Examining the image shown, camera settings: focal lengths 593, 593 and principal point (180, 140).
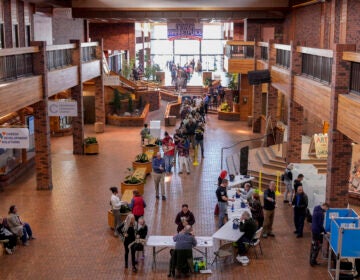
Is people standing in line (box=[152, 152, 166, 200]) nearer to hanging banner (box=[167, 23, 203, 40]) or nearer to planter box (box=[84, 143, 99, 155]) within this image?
planter box (box=[84, 143, 99, 155])

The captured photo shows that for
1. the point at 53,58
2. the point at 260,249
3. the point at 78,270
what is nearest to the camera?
the point at 78,270

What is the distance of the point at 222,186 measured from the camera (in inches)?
629

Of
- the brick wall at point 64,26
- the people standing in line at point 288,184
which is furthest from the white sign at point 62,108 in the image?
the brick wall at point 64,26

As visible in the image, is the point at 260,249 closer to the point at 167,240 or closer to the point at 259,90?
the point at 167,240

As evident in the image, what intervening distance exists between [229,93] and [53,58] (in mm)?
19831

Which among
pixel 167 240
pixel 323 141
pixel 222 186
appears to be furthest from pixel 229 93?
pixel 167 240

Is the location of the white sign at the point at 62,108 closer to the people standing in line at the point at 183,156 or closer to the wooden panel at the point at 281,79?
the people standing in line at the point at 183,156

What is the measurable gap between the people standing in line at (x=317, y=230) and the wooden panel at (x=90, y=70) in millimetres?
15909

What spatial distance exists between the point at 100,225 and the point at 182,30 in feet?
91.4

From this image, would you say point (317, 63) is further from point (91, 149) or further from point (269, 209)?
point (91, 149)

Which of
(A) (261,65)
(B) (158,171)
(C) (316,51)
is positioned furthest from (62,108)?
(A) (261,65)

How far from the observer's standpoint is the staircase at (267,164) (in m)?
21.4

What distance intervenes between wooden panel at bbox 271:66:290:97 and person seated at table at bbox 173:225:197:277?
9858mm

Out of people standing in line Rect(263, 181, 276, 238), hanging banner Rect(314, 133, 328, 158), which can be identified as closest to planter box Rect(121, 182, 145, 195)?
people standing in line Rect(263, 181, 276, 238)
